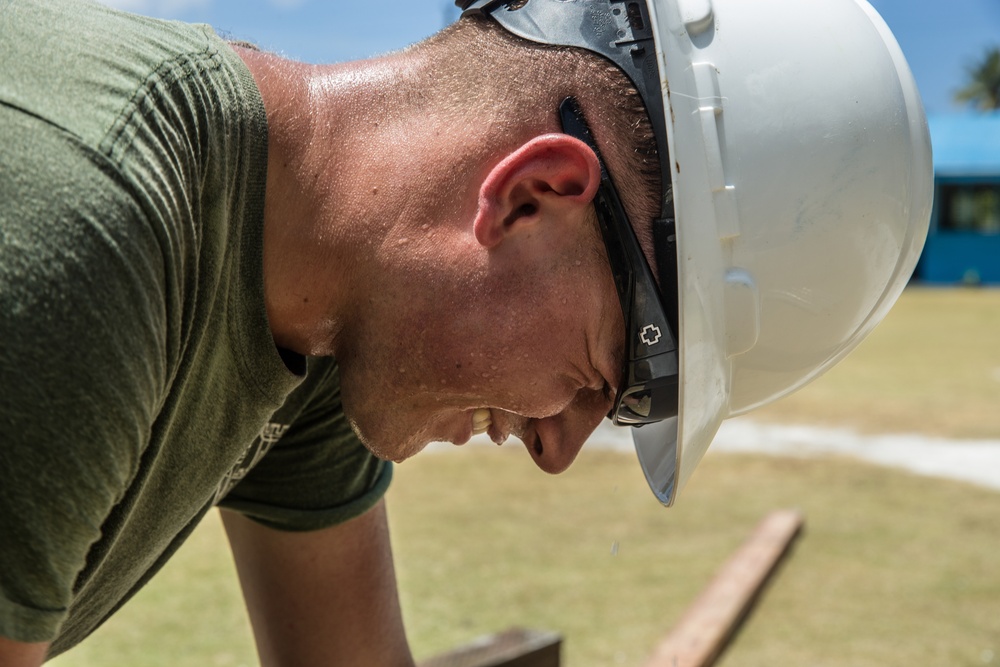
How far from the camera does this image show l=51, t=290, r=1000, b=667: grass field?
4.06 m

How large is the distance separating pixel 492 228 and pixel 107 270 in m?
0.64

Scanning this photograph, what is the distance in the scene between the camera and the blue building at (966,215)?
24.0 metres

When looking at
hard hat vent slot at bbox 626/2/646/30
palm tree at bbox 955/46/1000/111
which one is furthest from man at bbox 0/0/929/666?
palm tree at bbox 955/46/1000/111

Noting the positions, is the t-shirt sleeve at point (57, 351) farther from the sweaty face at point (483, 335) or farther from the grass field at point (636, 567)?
the grass field at point (636, 567)

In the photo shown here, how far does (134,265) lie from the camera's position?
50.4 inches

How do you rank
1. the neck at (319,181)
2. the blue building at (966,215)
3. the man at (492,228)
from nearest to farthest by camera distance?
the man at (492,228), the neck at (319,181), the blue building at (966,215)

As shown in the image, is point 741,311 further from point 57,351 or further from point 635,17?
point 57,351

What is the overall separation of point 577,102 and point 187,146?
0.62 meters

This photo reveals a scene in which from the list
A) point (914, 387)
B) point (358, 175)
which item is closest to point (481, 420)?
point (358, 175)

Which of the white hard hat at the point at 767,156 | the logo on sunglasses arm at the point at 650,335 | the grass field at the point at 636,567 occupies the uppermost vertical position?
the white hard hat at the point at 767,156

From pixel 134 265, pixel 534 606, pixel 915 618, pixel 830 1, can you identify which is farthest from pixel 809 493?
pixel 134 265

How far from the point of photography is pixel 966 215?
24469 millimetres

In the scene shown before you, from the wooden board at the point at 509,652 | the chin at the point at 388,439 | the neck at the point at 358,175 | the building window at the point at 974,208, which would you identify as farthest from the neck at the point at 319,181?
the building window at the point at 974,208

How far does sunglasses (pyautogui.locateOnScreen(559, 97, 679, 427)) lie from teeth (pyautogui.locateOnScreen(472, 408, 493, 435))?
0.78 ft
